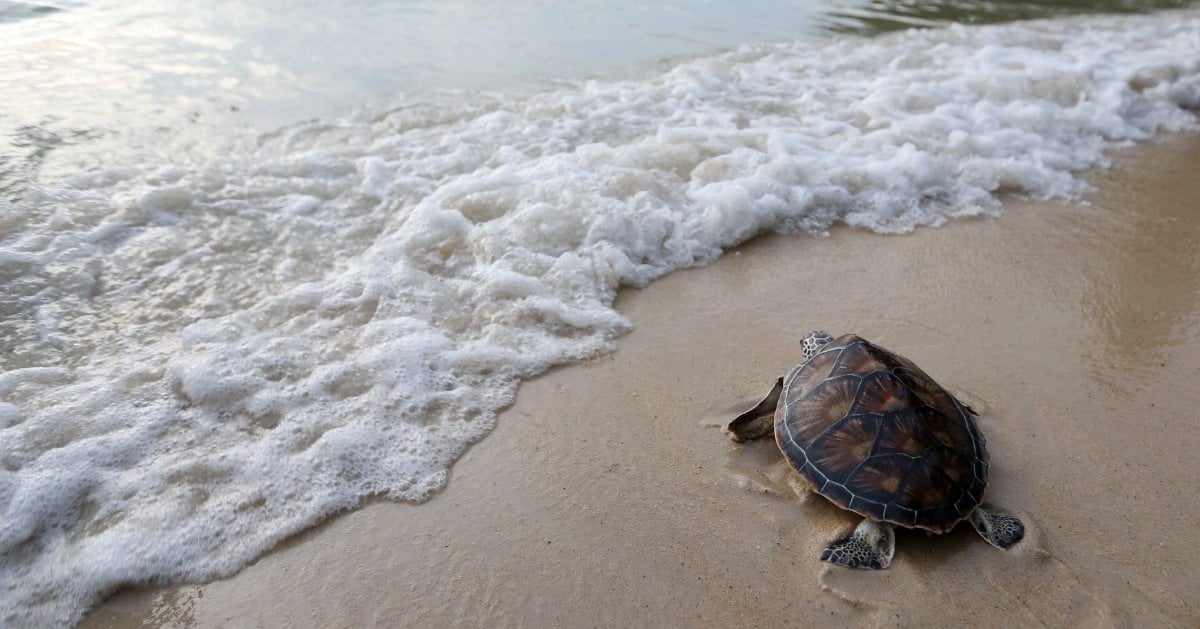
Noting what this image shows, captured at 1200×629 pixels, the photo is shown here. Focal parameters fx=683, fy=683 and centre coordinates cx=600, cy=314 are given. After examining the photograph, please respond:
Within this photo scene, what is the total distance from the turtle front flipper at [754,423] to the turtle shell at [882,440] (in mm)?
79

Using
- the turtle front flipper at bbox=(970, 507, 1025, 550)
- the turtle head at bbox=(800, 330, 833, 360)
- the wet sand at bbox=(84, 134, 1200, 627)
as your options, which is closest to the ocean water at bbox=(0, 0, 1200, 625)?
the wet sand at bbox=(84, 134, 1200, 627)

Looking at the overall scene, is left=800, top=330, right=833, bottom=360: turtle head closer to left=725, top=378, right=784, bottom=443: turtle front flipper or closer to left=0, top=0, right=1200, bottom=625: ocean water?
left=725, top=378, right=784, bottom=443: turtle front flipper

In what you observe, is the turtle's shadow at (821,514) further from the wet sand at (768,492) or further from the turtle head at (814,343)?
the turtle head at (814,343)

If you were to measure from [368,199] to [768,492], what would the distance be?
3.64 meters

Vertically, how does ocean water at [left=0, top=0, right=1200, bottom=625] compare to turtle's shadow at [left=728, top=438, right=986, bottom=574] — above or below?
above

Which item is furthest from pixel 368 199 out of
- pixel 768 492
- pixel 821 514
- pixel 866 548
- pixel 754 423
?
pixel 866 548

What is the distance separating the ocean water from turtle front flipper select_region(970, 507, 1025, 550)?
1.87 meters

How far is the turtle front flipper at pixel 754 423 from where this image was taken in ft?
10.1

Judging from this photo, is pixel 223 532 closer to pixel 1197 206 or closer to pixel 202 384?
pixel 202 384

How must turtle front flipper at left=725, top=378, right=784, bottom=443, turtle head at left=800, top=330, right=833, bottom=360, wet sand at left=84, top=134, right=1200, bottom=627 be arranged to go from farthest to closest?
turtle head at left=800, top=330, right=833, bottom=360, turtle front flipper at left=725, top=378, right=784, bottom=443, wet sand at left=84, top=134, right=1200, bottom=627

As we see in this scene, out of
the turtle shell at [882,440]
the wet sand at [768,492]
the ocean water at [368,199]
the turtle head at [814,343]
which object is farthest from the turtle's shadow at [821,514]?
the ocean water at [368,199]

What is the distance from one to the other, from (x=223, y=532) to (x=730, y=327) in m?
2.63

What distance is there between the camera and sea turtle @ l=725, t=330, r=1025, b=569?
→ 2564 mm

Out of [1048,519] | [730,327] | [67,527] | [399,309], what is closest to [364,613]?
[67,527]
